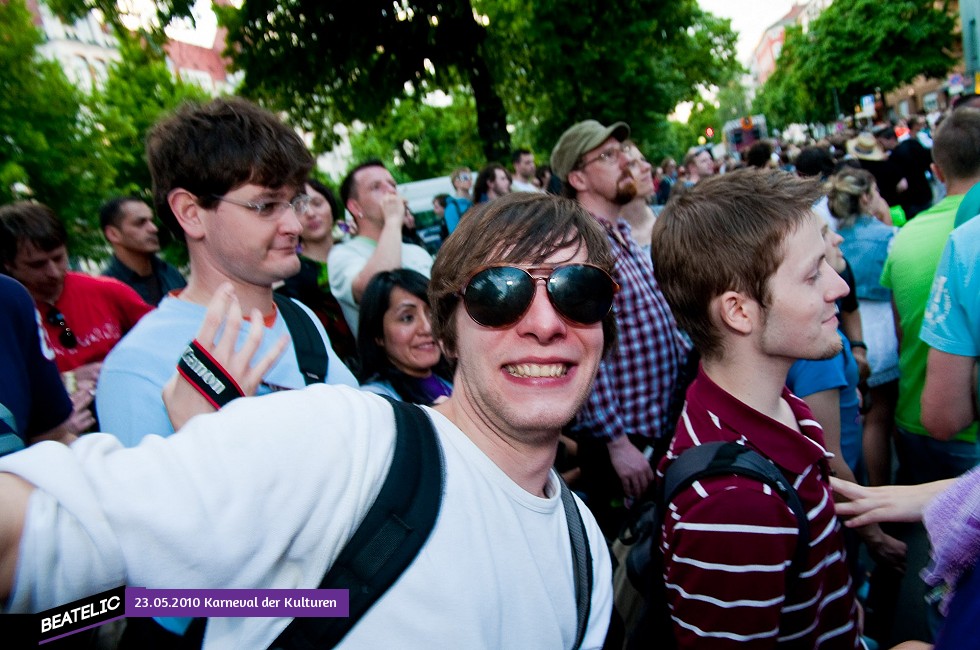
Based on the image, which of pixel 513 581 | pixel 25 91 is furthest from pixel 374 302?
pixel 25 91

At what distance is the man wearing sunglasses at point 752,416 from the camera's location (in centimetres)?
157

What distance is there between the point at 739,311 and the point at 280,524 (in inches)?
61.0

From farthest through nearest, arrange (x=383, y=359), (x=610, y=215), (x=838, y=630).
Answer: (x=610, y=215)
(x=383, y=359)
(x=838, y=630)

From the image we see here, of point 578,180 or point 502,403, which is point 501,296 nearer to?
point 502,403

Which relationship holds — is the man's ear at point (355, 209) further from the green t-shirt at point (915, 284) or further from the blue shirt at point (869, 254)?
the blue shirt at point (869, 254)

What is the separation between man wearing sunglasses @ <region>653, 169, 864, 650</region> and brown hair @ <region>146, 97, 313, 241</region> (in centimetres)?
139

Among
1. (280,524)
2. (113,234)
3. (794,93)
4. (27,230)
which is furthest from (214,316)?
(794,93)

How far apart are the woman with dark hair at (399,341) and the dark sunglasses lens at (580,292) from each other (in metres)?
1.50

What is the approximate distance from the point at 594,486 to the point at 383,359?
4.83 feet

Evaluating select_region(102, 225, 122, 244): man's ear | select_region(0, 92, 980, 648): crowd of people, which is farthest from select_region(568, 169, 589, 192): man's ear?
select_region(102, 225, 122, 244): man's ear

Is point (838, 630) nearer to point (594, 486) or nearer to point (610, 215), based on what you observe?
point (594, 486)

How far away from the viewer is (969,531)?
1.07 metres

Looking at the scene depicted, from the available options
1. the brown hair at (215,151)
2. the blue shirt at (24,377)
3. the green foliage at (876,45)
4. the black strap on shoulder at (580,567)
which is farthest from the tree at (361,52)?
the green foliage at (876,45)

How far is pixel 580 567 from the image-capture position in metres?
1.40
